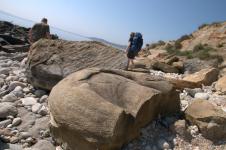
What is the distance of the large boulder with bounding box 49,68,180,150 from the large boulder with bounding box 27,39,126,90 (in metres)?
1.82

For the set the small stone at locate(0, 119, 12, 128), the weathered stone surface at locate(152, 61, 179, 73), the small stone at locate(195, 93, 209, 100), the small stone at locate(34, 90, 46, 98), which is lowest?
the small stone at locate(0, 119, 12, 128)

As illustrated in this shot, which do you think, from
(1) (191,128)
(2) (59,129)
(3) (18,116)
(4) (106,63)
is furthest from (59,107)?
(4) (106,63)

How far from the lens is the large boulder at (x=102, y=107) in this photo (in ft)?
16.9

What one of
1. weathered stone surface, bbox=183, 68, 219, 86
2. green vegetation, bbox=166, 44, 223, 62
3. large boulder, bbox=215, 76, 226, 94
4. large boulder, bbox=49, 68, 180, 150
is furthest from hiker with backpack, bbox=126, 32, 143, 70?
green vegetation, bbox=166, 44, 223, 62

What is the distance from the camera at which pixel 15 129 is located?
261 inches

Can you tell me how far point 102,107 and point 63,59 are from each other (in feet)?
11.8

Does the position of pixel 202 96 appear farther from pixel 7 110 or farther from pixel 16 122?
pixel 7 110

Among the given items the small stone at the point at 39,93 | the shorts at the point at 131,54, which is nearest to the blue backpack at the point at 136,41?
the shorts at the point at 131,54

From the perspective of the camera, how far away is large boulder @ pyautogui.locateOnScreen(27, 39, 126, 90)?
8.29m

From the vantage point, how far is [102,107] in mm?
5320

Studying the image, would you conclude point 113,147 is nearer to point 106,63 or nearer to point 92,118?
point 92,118

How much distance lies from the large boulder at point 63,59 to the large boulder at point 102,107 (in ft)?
5.98

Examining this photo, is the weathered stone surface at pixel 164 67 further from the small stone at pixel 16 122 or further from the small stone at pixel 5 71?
the small stone at pixel 16 122

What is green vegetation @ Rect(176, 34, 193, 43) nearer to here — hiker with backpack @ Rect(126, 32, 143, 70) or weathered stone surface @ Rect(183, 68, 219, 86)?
hiker with backpack @ Rect(126, 32, 143, 70)
